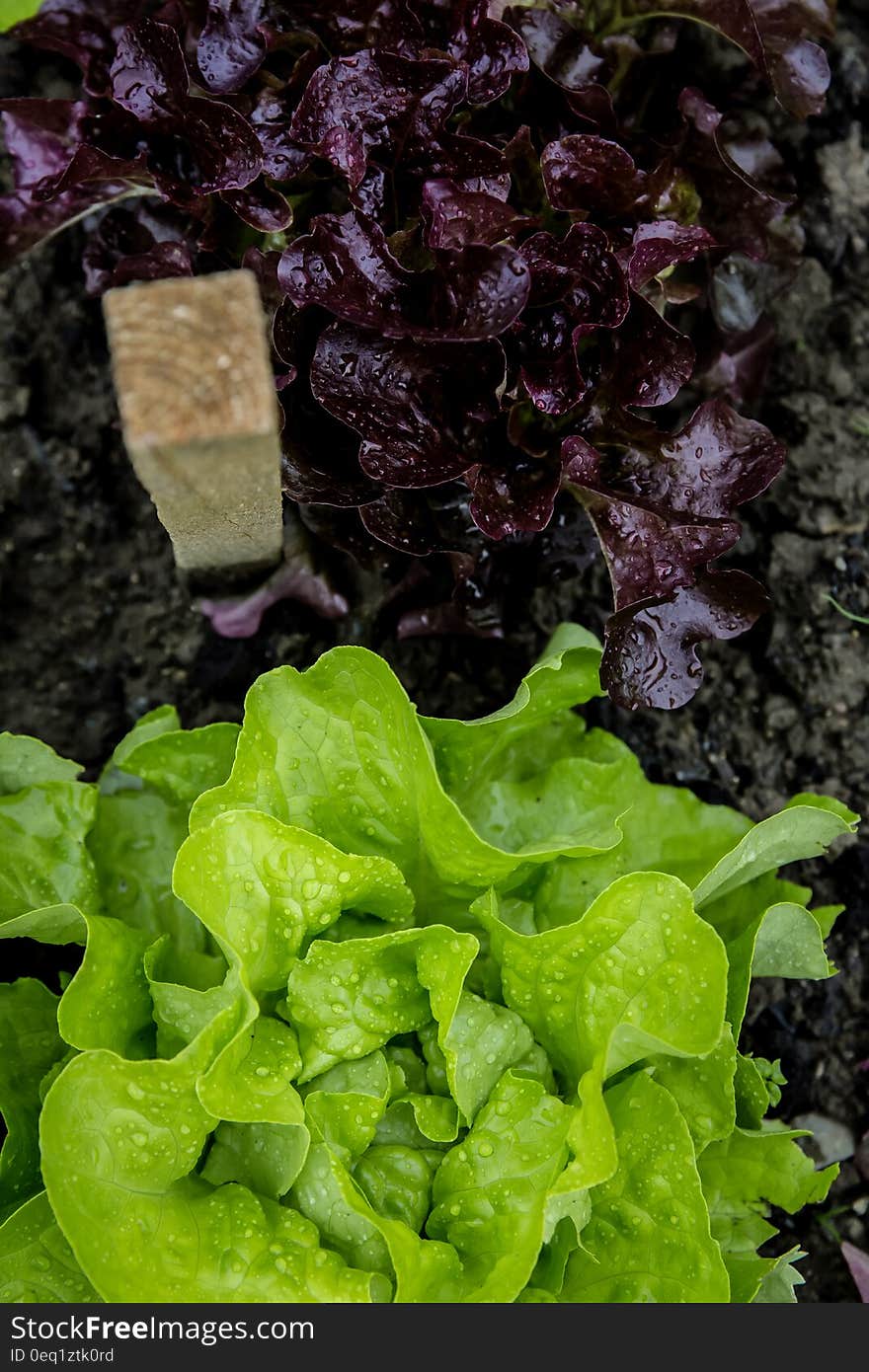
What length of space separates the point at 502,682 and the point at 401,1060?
3.54 feet

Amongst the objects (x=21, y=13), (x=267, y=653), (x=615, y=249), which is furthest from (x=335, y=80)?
(x=267, y=653)

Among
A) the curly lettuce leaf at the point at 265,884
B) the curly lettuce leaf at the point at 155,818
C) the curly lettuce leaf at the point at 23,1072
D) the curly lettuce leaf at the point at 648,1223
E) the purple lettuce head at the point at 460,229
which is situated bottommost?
the curly lettuce leaf at the point at 23,1072

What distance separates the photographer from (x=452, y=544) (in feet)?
7.91

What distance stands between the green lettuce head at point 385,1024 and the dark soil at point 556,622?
544 mm

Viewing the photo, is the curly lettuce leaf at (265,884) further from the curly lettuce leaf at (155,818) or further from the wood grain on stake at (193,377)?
the wood grain on stake at (193,377)

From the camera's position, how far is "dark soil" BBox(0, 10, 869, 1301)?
112 inches

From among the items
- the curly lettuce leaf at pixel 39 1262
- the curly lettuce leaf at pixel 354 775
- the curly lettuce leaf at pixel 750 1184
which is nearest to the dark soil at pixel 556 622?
the curly lettuce leaf at pixel 750 1184

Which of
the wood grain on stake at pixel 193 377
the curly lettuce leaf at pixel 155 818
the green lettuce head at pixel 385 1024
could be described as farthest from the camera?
the curly lettuce leaf at pixel 155 818

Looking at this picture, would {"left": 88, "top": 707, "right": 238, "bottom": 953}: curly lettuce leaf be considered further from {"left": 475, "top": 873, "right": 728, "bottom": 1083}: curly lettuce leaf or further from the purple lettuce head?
{"left": 475, "top": 873, "right": 728, "bottom": 1083}: curly lettuce leaf

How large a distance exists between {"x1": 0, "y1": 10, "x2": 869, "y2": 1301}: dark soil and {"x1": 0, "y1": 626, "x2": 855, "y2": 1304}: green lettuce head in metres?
0.54

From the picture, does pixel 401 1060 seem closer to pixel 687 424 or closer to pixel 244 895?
pixel 244 895

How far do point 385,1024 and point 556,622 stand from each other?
4.00ft

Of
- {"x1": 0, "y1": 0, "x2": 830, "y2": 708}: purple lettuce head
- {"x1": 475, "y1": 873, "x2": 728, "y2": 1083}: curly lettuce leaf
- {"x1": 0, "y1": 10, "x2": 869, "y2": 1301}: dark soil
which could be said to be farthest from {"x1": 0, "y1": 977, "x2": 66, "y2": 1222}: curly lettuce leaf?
{"x1": 0, "y1": 0, "x2": 830, "y2": 708}: purple lettuce head

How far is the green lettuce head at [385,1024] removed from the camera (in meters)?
1.79
